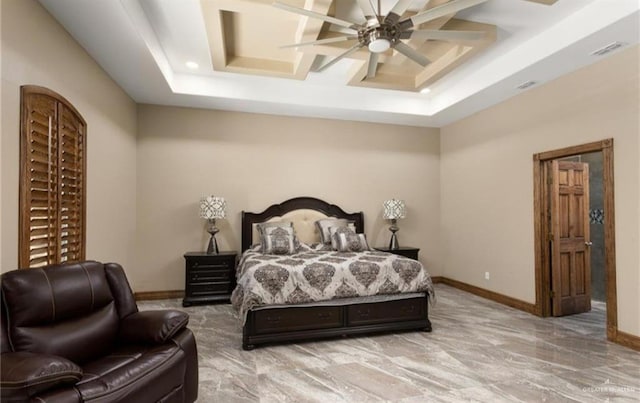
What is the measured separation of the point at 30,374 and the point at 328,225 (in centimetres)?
416

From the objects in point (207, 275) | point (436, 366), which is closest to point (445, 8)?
point (436, 366)

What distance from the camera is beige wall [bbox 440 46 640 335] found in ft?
11.1

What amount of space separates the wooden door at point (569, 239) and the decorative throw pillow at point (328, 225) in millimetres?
2731

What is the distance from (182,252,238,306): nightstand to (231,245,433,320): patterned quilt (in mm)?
1026

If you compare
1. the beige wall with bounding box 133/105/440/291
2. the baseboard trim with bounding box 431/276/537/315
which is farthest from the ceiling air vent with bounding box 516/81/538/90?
the baseboard trim with bounding box 431/276/537/315

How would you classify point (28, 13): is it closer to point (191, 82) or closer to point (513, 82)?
point (191, 82)

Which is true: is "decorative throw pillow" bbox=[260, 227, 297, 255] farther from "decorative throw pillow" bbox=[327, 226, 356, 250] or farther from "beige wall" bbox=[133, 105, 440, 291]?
"beige wall" bbox=[133, 105, 440, 291]

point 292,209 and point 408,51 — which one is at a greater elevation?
point 408,51

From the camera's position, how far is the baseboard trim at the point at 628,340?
3262mm

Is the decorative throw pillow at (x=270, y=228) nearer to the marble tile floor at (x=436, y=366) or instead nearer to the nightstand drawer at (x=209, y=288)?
the nightstand drawer at (x=209, y=288)

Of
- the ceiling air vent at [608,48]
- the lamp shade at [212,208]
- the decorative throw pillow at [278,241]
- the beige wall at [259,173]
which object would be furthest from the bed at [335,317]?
the ceiling air vent at [608,48]

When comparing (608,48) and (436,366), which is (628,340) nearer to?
(436,366)

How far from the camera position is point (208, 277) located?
4.82 m

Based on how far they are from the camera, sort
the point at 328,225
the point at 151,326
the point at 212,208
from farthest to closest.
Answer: the point at 328,225
the point at 212,208
the point at 151,326
